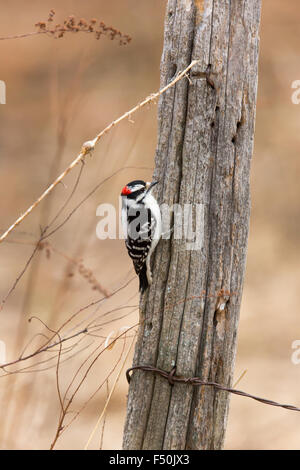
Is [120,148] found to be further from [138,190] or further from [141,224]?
[141,224]

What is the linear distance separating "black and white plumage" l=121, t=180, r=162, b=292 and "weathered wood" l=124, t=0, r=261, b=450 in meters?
0.20

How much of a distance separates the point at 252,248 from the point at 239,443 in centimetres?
410

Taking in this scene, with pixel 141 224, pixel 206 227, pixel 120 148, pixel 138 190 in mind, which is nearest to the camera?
pixel 206 227

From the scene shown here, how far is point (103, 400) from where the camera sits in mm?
7184

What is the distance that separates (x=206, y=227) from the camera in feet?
8.36

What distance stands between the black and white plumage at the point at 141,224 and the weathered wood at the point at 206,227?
201 millimetres

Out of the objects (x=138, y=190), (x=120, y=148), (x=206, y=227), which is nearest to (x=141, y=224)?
(x=138, y=190)

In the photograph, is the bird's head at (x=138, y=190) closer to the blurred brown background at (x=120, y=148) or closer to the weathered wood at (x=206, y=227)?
the weathered wood at (x=206, y=227)

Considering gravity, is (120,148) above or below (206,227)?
above

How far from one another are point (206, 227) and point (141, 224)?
0.79 m

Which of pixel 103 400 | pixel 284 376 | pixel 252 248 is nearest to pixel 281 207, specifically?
pixel 252 248

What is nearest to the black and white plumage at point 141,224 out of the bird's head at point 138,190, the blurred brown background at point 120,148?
the bird's head at point 138,190
